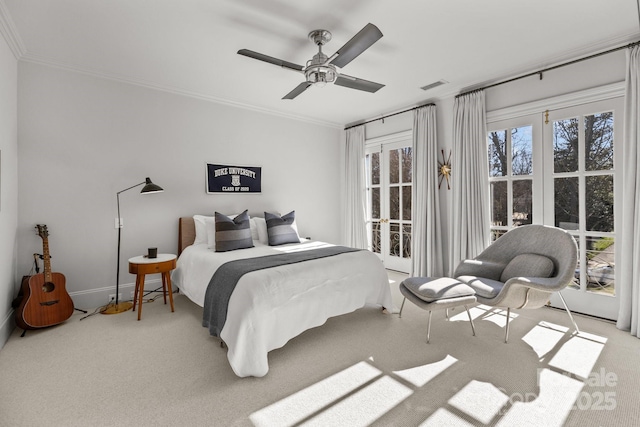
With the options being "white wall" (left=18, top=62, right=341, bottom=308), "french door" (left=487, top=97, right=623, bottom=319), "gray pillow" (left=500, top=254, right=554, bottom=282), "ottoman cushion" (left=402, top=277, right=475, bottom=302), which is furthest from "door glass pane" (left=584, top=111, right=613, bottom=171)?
"white wall" (left=18, top=62, right=341, bottom=308)

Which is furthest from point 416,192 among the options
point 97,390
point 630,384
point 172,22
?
point 97,390

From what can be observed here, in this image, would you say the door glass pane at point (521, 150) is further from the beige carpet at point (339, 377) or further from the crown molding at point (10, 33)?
the crown molding at point (10, 33)

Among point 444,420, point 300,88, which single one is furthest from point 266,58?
point 444,420

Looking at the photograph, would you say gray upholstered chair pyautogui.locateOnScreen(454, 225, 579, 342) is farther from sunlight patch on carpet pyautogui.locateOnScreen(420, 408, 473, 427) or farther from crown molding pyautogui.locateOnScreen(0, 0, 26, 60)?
crown molding pyautogui.locateOnScreen(0, 0, 26, 60)

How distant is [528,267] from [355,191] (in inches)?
125

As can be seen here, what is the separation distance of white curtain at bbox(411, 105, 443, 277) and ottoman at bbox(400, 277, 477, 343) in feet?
4.97

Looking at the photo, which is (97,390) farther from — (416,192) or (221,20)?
(416,192)

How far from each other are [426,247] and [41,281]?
4400mm

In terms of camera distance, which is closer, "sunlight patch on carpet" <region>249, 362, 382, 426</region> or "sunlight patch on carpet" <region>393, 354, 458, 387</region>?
"sunlight patch on carpet" <region>249, 362, 382, 426</region>

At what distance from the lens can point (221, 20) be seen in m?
2.50

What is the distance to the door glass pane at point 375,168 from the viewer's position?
5.35 meters

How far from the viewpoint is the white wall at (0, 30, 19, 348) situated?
2.57 metres

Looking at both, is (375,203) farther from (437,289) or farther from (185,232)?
(185,232)

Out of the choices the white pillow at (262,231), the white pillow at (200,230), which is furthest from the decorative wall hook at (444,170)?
the white pillow at (200,230)
